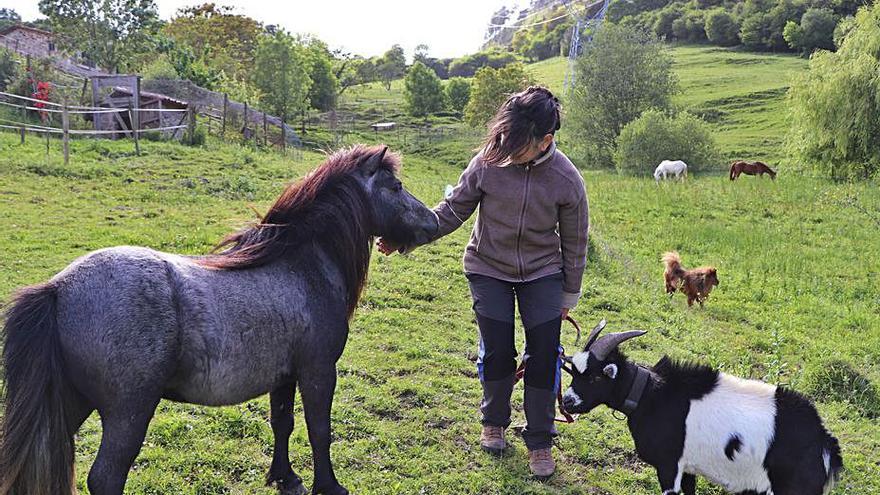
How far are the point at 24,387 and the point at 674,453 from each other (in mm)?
3678

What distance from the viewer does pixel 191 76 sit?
3694 cm

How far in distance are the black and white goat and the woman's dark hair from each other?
4.72ft

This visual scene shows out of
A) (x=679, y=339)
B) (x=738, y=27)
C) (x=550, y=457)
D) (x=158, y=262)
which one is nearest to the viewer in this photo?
(x=158, y=262)

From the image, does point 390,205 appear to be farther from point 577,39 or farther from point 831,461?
point 577,39

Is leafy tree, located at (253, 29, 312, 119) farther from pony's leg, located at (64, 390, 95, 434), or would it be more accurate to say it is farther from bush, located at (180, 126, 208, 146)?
pony's leg, located at (64, 390, 95, 434)

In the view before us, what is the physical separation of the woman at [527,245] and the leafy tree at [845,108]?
78.9 ft

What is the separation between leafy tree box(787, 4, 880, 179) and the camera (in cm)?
2423

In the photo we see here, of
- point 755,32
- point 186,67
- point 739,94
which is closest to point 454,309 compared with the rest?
point 186,67

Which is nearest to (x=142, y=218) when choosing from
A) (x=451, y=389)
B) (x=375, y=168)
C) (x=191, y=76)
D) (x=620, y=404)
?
(x=451, y=389)

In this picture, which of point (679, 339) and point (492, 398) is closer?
point (492, 398)

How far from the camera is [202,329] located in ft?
11.2

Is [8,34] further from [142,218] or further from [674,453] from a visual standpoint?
[674,453]

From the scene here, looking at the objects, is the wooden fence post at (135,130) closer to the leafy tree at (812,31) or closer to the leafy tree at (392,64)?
the leafy tree at (812,31)

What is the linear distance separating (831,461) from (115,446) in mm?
3985
